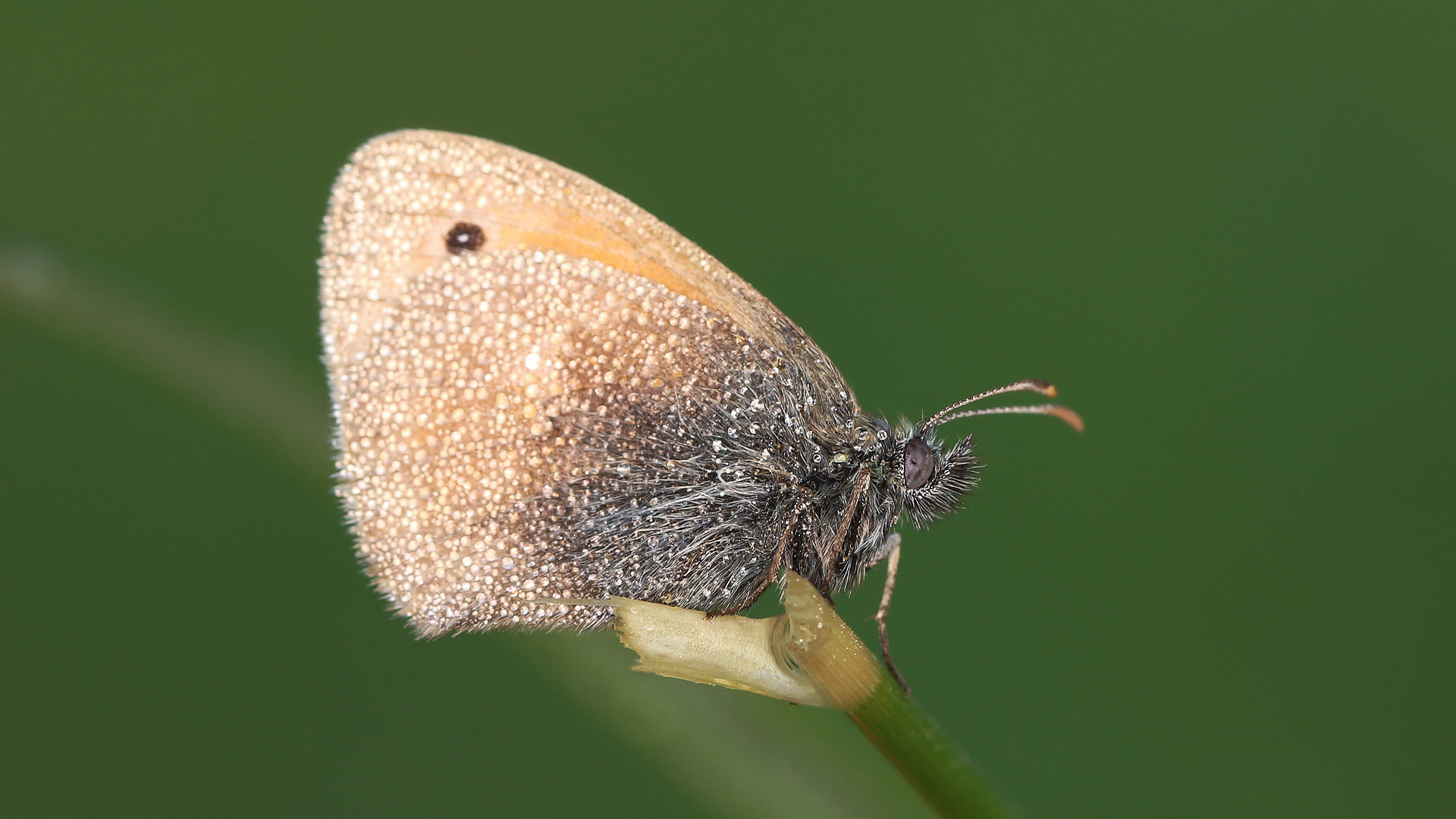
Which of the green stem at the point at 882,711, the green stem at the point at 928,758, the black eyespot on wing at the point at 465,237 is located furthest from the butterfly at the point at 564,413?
the green stem at the point at 928,758

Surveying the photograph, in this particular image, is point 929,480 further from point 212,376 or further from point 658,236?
point 212,376

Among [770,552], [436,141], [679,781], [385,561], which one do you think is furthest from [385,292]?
[679,781]

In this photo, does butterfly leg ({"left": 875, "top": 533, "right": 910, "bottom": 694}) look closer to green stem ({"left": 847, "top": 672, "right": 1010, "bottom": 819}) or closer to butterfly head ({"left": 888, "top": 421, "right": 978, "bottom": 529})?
butterfly head ({"left": 888, "top": 421, "right": 978, "bottom": 529})

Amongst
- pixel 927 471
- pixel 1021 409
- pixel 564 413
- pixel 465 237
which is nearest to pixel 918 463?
pixel 927 471

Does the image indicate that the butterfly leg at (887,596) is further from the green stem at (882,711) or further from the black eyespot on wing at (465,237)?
the black eyespot on wing at (465,237)

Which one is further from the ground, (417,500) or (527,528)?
(417,500)

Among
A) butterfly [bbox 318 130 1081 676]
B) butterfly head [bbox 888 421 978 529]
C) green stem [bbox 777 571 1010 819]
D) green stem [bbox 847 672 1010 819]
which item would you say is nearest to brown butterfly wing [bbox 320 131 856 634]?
butterfly [bbox 318 130 1081 676]

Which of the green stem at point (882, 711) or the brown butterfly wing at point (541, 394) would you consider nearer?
the green stem at point (882, 711)

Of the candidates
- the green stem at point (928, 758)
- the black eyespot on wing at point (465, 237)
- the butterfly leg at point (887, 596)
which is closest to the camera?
the green stem at point (928, 758)

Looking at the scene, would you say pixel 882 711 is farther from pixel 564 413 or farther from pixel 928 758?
pixel 564 413
